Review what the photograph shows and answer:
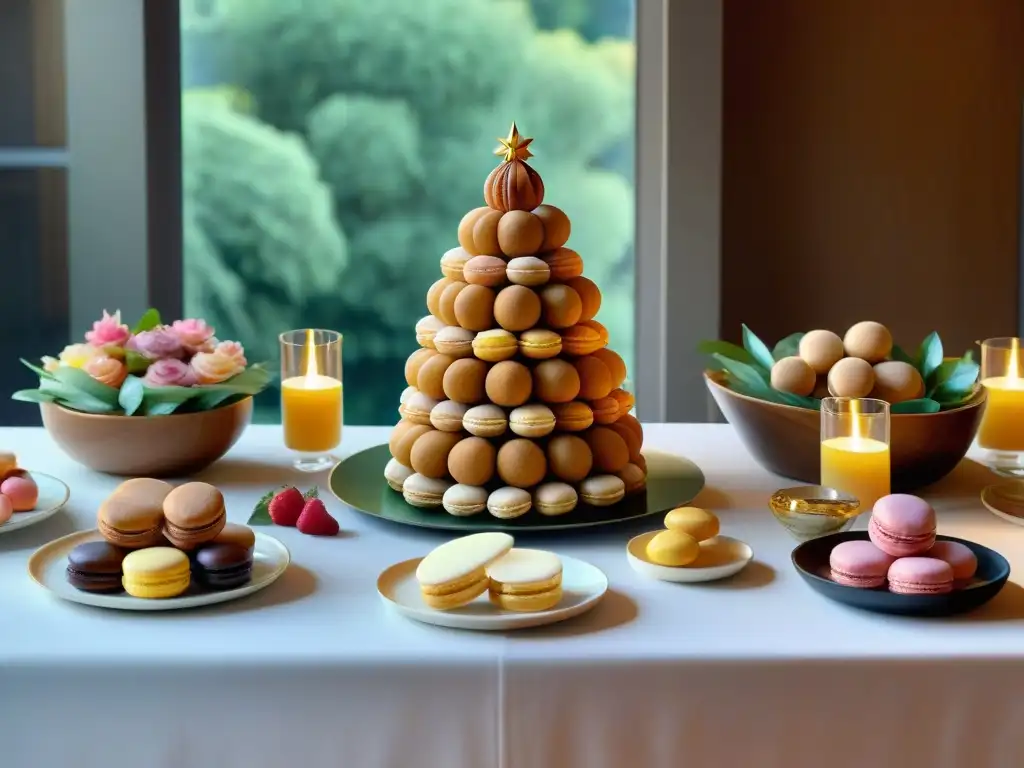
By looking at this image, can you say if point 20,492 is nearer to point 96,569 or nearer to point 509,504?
point 96,569

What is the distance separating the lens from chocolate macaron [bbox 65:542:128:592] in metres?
1.09

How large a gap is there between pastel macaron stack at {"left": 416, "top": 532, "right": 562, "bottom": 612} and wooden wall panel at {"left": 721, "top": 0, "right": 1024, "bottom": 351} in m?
1.93

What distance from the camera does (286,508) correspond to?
1339 millimetres

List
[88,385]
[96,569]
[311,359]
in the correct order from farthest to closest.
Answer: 1. [311,359]
2. [88,385]
3. [96,569]

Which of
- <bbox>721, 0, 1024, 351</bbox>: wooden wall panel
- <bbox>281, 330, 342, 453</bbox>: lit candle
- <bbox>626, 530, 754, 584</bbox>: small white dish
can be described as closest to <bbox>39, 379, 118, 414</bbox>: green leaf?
<bbox>281, 330, 342, 453</bbox>: lit candle

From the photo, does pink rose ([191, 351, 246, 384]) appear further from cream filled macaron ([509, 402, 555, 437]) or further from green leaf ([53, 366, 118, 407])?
cream filled macaron ([509, 402, 555, 437])

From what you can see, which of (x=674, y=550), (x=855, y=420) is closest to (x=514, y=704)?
(x=674, y=550)

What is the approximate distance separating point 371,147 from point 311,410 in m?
1.57

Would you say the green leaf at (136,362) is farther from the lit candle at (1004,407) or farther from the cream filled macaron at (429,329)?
the lit candle at (1004,407)

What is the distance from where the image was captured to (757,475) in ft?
5.06

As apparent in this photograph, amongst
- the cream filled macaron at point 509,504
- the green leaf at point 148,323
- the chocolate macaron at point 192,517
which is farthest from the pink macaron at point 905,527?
the green leaf at point 148,323

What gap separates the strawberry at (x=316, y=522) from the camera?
1305mm

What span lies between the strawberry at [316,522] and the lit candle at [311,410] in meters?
0.27

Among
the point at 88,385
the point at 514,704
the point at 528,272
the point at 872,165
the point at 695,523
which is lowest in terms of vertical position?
the point at 514,704
